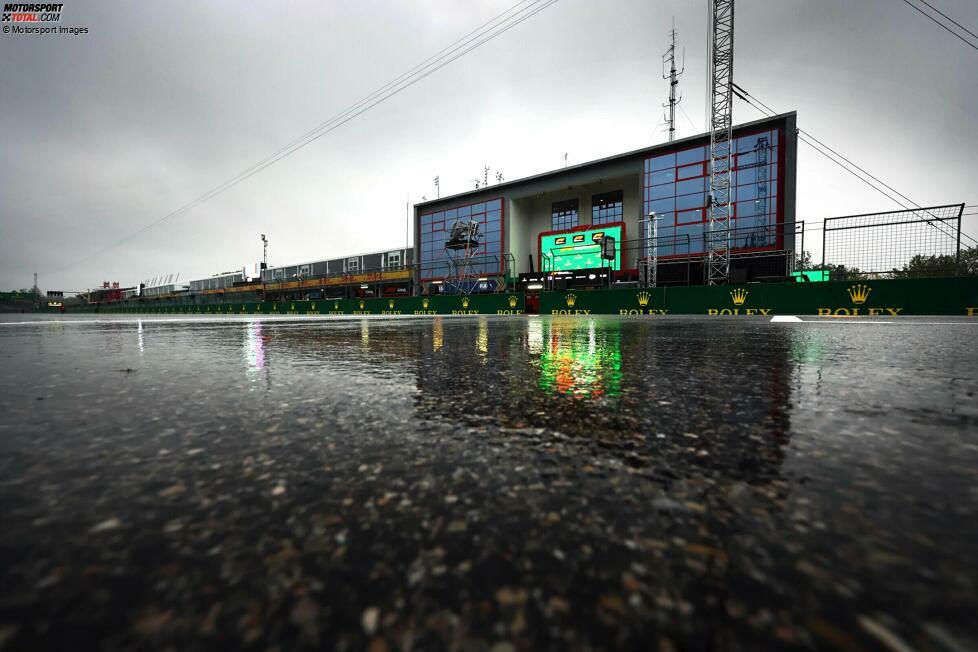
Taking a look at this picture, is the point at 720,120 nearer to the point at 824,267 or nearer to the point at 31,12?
the point at 824,267

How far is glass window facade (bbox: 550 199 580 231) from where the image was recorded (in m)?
32.7

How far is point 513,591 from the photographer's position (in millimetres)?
397

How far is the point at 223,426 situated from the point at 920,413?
1733 millimetres

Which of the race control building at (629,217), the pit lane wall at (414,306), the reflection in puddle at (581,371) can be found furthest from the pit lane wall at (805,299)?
the reflection in puddle at (581,371)

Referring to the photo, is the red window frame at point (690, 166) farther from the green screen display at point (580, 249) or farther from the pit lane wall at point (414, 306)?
the pit lane wall at point (414, 306)

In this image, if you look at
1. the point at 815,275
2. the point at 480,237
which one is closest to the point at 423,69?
the point at 480,237

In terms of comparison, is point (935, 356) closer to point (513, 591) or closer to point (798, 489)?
point (798, 489)

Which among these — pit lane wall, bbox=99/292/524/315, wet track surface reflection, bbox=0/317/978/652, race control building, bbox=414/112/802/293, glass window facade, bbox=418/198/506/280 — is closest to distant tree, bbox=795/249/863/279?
race control building, bbox=414/112/802/293

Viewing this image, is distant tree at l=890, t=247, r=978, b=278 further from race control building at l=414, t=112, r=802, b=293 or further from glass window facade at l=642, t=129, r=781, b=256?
glass window facade at l=642, t=129, r=781, b=256

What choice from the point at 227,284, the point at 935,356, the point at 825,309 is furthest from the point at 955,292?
the point at 227,284

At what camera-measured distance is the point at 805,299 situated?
11.9 metres

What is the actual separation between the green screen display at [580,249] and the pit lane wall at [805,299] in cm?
1120

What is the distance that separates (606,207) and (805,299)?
20.7 meters

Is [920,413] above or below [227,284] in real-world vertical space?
below
